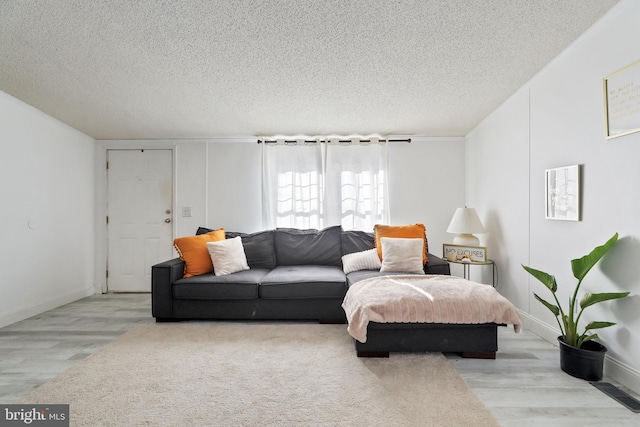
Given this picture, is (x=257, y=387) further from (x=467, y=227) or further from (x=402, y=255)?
(x=467, y=227)

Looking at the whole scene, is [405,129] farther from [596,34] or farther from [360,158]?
[596,34]

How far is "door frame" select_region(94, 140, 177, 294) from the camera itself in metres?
4.46

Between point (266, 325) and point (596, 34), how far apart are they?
349 cm

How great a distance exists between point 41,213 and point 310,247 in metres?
3.11

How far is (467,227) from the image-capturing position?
11.8ft

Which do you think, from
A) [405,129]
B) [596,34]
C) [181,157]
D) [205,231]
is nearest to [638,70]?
[596,34]

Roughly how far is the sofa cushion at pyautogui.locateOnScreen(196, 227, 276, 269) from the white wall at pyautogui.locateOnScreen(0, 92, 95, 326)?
1.68 meters

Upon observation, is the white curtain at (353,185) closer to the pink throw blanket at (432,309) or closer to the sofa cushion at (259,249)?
the sofa cushion at (259,249)

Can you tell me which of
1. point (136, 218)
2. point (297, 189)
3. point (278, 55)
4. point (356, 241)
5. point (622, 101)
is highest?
point (278, 55)

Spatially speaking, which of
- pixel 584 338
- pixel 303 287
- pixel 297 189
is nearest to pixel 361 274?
pixel 303 287

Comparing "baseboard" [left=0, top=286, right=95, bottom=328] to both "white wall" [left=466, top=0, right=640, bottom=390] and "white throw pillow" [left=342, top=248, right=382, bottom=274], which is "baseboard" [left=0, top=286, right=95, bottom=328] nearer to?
"white throw pillow" [left=342, top=248, right=382, bottom=274]

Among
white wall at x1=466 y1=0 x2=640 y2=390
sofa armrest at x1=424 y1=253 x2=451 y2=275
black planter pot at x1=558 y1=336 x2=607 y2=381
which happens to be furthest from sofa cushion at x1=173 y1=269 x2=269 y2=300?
white wall at x1=466 y1=0 x2=640 y2=390

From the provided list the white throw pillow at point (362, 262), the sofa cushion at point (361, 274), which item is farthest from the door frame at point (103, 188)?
the sofa cushion at point (361, 274)

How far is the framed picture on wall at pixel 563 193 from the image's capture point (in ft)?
7.31
